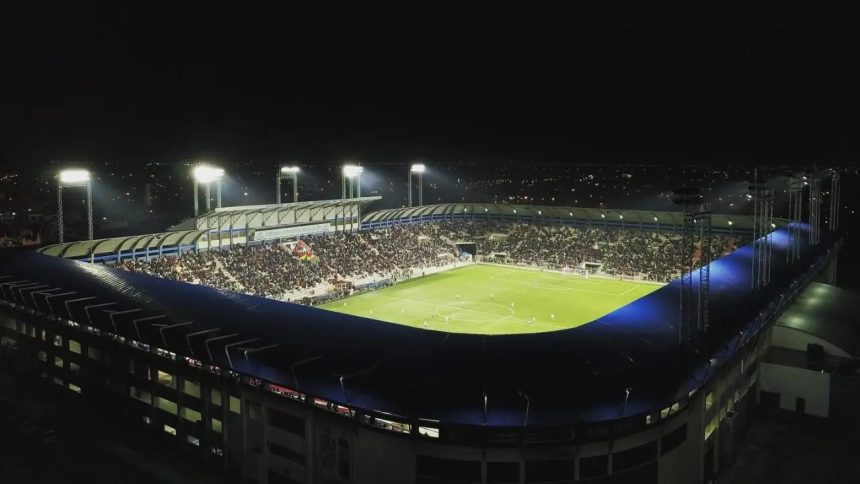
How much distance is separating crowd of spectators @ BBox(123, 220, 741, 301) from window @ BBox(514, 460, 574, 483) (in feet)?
105

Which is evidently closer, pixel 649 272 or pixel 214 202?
pixel 649 272

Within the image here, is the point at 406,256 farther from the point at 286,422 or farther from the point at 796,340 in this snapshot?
the point at 286,422

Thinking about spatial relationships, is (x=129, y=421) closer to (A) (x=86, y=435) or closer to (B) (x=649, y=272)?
(A) (x=86, y=435)

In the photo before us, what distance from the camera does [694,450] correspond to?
21.5 m

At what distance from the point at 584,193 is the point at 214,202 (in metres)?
66.7

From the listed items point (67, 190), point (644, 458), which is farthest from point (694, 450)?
point (67, 190)

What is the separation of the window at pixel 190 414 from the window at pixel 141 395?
8.09 ft

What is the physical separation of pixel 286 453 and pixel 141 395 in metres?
8.91

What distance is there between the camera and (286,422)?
2147 cm

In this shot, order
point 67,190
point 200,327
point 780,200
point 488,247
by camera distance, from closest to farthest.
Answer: point 200,327 → point 488,247 → point 780,200 → point 67,190

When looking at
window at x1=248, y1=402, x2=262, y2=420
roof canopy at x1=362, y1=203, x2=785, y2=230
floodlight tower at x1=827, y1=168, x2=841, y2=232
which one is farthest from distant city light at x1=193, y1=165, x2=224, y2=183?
floodlight tower at x1=827, y1=168, x2=841, y2=232

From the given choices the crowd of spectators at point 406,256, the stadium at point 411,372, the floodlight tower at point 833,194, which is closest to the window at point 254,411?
the stadium at point 411,372

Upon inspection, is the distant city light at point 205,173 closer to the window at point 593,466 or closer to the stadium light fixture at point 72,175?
the stadium light fixture at point 72,175

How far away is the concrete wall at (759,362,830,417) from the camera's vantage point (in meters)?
28.8
